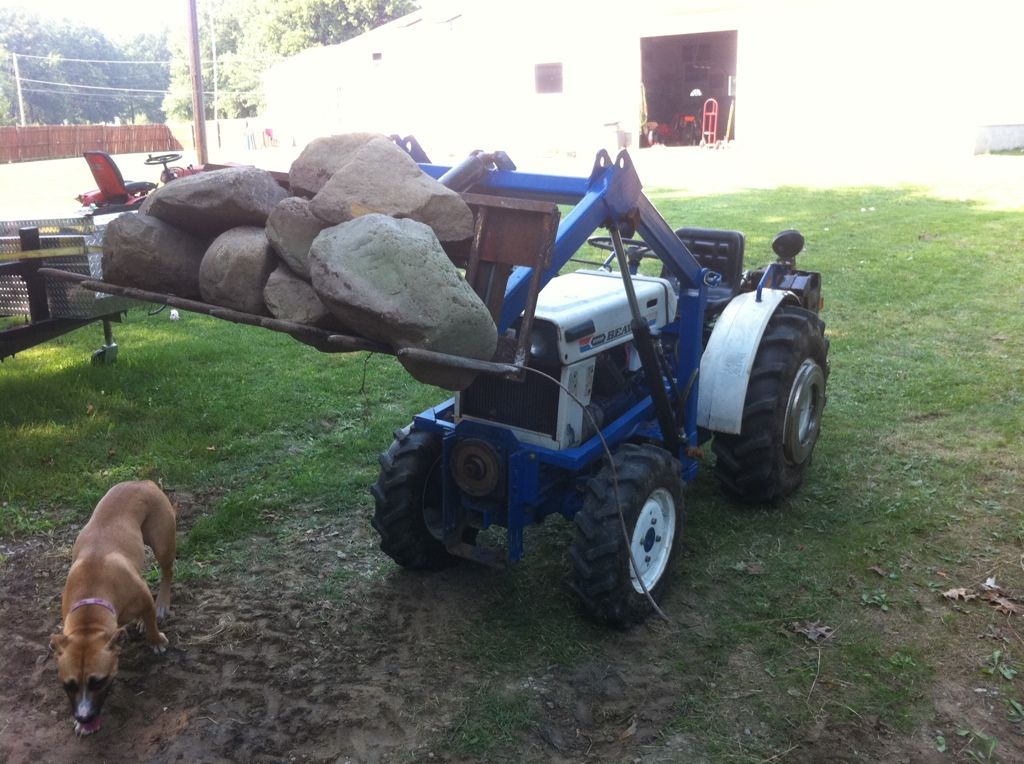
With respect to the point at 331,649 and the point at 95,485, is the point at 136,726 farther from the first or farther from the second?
the point at 95,485

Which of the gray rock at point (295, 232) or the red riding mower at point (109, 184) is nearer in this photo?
the gray rock at point (295, 232)

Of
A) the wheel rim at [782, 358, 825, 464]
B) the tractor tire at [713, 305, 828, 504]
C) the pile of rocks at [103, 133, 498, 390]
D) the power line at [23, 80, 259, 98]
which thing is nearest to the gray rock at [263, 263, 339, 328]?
the pile of rocks at [103, 133, 498, 390]

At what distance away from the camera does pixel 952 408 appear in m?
6.61

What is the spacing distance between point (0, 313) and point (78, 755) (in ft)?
13.7

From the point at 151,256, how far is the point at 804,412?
12.1 ft

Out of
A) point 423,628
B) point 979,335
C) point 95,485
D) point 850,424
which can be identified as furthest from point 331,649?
point 979,335

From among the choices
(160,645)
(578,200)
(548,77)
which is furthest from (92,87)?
(578,200)

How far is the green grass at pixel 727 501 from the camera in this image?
12.2ft

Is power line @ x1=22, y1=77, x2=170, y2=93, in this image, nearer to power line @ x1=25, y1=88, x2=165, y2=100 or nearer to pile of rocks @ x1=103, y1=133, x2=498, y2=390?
power line @ x1=25, y1=88, x2=165, y2=100

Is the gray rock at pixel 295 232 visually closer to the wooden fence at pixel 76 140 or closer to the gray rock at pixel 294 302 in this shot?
the gray rock at pixel 294 302

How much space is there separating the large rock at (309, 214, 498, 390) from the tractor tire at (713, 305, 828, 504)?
8.04ft

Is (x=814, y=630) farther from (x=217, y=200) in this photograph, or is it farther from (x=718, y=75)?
(x=718, y=75)

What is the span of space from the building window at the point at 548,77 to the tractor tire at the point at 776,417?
2321 centimetres

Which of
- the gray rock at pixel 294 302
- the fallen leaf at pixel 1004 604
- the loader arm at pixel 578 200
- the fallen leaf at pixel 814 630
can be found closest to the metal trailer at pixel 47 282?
the loader arm at pixel 578 200
